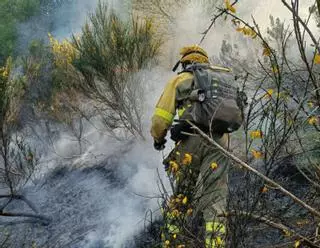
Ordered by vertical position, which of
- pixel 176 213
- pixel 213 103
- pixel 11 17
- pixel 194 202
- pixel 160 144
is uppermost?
pixel 11 17

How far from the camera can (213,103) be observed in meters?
3.22

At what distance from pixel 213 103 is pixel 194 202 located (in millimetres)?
858

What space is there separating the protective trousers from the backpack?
192 mm

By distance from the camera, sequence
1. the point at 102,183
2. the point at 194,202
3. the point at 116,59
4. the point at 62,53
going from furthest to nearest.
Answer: the point at 62,53 < the point at 116,59 < the point at 102,183 < the point at 194,202

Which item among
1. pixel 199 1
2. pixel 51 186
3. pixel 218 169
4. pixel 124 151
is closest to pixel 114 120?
pixel 124 151

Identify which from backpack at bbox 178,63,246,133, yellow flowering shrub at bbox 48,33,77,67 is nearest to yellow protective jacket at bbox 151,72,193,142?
backpack at bbox 178,63,246,133

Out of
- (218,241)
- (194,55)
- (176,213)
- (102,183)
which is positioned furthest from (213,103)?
(102,183)

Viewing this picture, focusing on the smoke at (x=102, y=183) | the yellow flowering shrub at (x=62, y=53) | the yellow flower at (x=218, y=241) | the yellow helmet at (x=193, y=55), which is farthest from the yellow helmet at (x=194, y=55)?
the yellow flowering shrub at (x=62, y=53)

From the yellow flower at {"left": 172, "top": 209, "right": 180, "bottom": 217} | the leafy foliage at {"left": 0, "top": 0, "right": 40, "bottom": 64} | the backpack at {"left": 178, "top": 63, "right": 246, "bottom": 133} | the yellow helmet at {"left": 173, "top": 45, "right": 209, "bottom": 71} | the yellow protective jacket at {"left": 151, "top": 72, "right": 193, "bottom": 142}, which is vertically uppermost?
the leafy foliage at {"left": 0, "top": 0, "right": 40, "bottom": 64}

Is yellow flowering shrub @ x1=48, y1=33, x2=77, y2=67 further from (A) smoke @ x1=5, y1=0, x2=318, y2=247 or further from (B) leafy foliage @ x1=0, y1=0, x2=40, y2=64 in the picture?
(B) leafy foliage @ x1=0, y1=0, x2=40, y2=64

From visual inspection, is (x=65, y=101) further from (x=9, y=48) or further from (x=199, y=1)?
(x=9, y=48)

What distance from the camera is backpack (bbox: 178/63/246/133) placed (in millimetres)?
3197

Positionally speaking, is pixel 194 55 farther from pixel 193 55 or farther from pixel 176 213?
pixel 176 213

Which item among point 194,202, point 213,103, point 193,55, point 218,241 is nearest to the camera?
point 218,241
